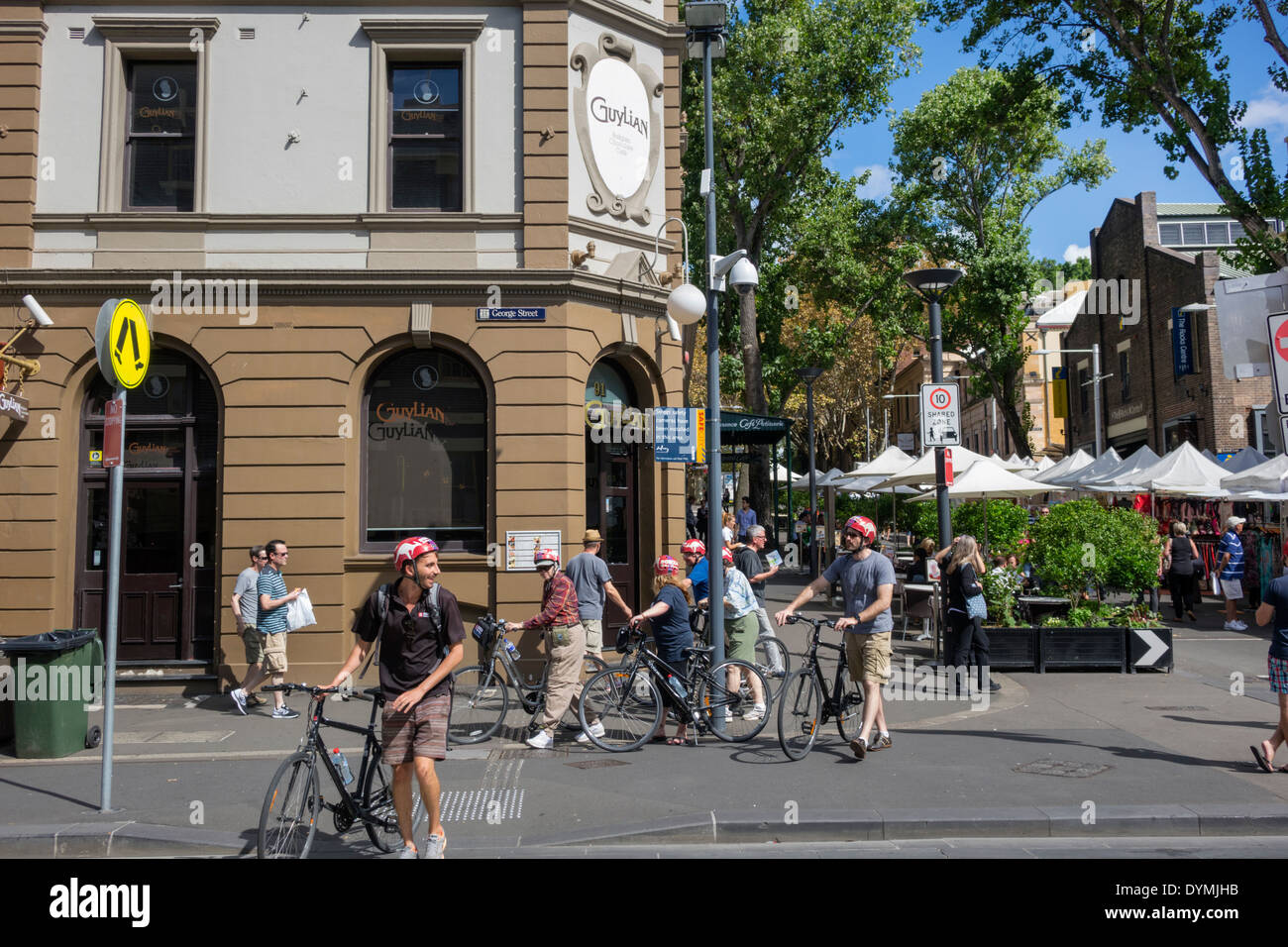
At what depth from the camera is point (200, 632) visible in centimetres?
1234

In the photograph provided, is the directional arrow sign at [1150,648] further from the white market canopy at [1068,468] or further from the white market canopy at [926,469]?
the white market canopy at [1068,468]

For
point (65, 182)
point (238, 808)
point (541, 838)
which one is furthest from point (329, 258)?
point (541, 838)

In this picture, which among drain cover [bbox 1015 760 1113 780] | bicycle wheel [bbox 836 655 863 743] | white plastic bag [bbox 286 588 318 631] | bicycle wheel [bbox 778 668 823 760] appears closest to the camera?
drain cover [bbox 1015 760 1113 780]

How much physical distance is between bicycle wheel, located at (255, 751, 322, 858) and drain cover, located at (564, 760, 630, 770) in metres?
3.02

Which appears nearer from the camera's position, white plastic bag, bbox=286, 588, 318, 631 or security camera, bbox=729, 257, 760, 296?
security camera, bbox=729, 257, 760, 296

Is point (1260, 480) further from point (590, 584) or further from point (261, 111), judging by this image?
point (261, 111)

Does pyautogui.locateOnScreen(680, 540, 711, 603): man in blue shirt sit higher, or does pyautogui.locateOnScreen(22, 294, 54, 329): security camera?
pyautogui.locateOnScreen(22, 294, 54, 329): security camera

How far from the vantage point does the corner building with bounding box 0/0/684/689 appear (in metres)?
12.2

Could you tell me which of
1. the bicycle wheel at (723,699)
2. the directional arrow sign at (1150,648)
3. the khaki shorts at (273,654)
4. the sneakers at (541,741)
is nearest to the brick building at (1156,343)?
the directional arrow sign at (1150,648)

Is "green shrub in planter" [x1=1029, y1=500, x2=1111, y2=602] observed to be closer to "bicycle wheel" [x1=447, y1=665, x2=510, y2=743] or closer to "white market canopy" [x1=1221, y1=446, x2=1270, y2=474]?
"bicycle wheel" [x1=447, y1=665, x2=510, y2=743]

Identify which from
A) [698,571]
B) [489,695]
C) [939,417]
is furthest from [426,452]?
[939,417]

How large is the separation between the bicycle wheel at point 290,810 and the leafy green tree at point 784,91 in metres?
19.9

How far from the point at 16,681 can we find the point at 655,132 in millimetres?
10516

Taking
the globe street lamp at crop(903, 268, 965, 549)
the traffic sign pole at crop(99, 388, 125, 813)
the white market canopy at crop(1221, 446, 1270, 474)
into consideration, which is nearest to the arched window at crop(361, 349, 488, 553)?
the traffic sign pole at crop(99, 388, 125, 813)
